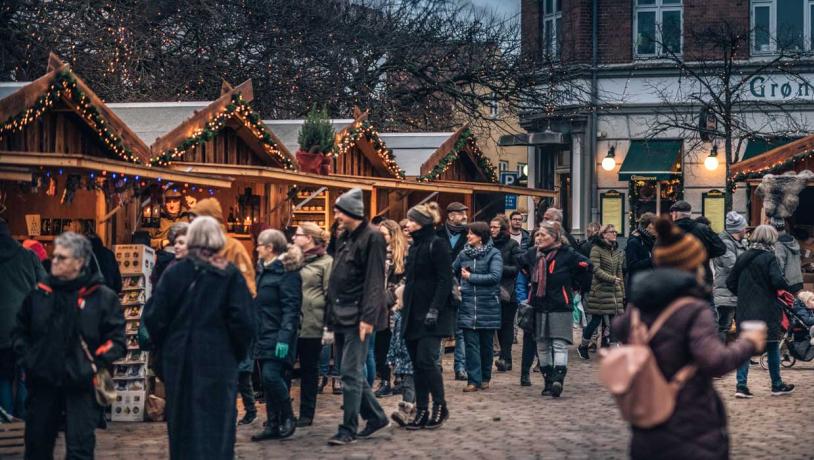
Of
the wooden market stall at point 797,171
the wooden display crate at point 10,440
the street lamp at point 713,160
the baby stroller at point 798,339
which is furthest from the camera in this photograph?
the street lamp at point 713,160

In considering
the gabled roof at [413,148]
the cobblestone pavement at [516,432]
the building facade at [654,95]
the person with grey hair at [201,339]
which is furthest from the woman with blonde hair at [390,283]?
the building facade at [654,95]

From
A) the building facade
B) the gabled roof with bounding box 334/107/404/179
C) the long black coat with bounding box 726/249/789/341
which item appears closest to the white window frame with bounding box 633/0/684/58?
the building facade

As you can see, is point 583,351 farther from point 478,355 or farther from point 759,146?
point 759,146

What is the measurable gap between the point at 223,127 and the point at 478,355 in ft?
18.5

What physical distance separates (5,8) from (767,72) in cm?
1734

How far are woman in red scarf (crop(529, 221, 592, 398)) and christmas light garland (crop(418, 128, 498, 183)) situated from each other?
8.62 meters

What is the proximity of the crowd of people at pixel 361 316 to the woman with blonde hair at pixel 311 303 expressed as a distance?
0.02 meters

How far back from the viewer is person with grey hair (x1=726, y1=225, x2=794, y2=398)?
13.6 meters

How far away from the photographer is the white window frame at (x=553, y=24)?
35.0 metres

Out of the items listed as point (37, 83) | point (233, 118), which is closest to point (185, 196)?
point (233, 118)

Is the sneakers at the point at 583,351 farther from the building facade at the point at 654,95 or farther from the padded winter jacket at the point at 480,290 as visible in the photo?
the building facade at the point at 654,95

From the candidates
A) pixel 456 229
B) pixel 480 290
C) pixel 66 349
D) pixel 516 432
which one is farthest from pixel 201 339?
pixel 456 229

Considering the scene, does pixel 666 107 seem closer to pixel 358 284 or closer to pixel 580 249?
pixel 580 249

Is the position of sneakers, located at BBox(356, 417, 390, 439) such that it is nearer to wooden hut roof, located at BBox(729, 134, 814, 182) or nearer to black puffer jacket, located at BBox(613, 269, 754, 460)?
black puffer jacket, located at BBox(613, 269, 754, 460)
